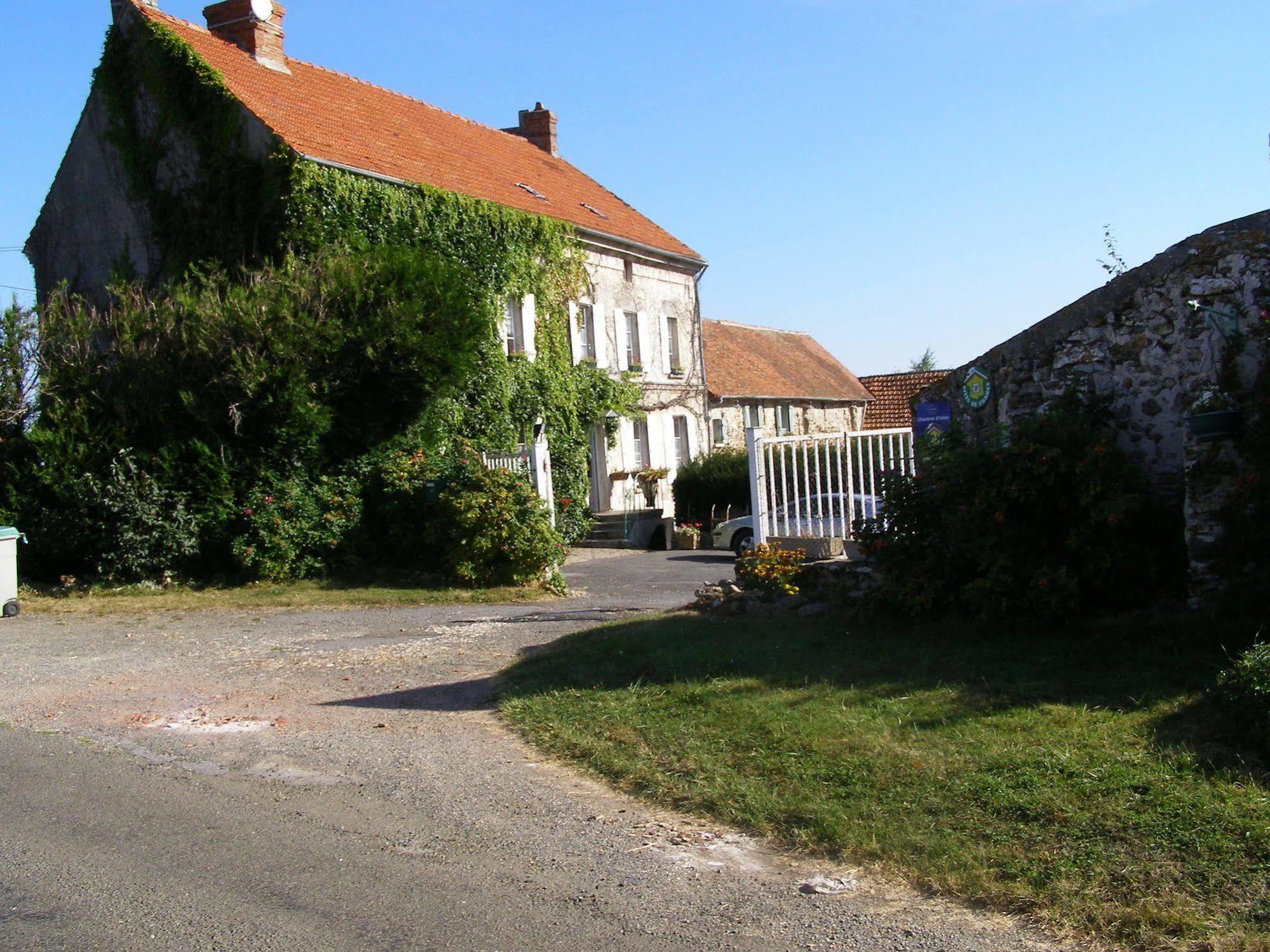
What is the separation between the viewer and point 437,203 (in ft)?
67.5

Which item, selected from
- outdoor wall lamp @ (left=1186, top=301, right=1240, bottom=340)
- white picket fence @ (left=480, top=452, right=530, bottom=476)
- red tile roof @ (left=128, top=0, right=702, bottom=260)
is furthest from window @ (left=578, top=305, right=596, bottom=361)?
outdoor wall lamp @ (left=1186, top=301, right=1240, bottom=340)

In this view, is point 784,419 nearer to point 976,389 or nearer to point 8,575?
point 8,575

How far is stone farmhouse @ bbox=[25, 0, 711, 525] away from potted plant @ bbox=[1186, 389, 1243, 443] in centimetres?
1525

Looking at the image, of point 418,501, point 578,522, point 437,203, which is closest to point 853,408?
point 578,522

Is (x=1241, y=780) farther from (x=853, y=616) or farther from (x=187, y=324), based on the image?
(x=187, y=324)

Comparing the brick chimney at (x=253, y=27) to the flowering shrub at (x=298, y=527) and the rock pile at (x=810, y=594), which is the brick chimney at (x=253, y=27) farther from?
the rock pile at (x=810, y=594)

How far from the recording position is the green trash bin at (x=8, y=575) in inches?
514

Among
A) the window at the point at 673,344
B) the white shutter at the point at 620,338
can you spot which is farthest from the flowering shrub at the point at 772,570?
the window at the point at 673,344

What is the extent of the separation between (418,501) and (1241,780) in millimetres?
12729

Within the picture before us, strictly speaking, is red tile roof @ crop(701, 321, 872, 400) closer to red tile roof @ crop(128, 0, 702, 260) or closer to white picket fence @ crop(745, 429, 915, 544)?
red tile roof @ crop(128, 0, 702, 260)

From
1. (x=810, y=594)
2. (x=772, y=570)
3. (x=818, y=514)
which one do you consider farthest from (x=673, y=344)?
(x=810, y=594)

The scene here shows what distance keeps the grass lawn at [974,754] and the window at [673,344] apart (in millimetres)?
19603

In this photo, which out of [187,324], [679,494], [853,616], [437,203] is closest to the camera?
[853,616]

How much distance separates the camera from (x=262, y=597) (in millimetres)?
14219
